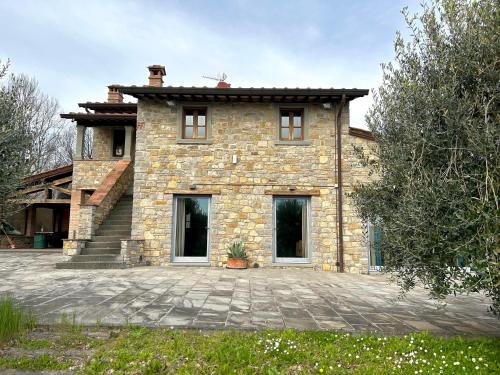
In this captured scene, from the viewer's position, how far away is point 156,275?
7.63m

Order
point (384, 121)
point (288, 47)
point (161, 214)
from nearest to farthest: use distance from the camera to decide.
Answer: point (384, 121)
point (161, 214)
point (288, 47)

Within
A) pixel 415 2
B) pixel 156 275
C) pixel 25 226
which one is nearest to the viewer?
pixel 415 2

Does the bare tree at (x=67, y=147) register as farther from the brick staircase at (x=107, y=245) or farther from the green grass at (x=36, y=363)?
the green grass at (x=36, y=363)

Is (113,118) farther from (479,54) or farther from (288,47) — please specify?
(479,54)

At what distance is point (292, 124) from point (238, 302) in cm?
645

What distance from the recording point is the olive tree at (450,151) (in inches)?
112

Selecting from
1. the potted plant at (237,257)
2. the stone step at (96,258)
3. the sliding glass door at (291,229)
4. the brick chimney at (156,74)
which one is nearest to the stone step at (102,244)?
the stone step at (96,258)

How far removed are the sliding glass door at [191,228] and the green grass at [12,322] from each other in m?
5.67

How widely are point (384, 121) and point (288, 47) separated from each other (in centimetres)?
735

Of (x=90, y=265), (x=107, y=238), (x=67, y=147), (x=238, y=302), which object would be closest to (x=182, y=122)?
(x=107, y=238)

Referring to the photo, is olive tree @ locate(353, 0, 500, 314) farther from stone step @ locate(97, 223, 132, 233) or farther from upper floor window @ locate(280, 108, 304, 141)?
stone step @ locate(97, 223, 132, 233)

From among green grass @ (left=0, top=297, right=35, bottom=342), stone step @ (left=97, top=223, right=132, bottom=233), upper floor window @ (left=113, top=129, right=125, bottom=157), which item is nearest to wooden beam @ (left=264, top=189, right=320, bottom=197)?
stone step @ (left=97, top=223, right=132, bottom=233)

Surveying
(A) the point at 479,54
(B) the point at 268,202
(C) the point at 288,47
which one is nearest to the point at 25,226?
(B) the point at 268,202

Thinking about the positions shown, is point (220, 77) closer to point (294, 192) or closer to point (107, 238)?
point (294, 192)
